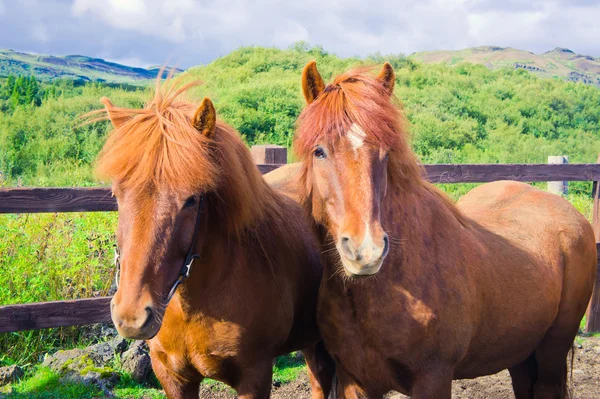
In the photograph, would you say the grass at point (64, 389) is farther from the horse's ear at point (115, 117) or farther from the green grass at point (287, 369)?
the horse's ear at point (115, 117)

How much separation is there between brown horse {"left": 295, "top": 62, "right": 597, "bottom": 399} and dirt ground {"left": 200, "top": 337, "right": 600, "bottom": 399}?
145cm

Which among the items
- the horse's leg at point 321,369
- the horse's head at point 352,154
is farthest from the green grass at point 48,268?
the horse's head at point 352,154

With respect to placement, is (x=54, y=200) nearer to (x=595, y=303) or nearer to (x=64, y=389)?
(x=64, y=389)

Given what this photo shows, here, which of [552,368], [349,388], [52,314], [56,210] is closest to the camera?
[349,388]

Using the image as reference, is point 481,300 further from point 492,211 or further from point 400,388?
point 492,211

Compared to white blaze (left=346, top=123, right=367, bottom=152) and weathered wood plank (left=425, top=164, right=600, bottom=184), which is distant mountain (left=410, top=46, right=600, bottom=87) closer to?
weathered wood plank (left=425, top=164, right=600, bottom=184)

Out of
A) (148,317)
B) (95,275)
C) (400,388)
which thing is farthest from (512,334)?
(95,275)

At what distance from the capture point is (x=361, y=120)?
250cm

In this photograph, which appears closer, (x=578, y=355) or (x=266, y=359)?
(x=266, y=359)

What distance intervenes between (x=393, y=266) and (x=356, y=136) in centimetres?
65

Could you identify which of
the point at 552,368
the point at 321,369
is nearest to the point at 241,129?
the point at 321,369

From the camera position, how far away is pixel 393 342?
2605 millimetres

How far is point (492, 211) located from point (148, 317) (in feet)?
8.56

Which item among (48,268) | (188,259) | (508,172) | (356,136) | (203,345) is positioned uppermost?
(356,136)
